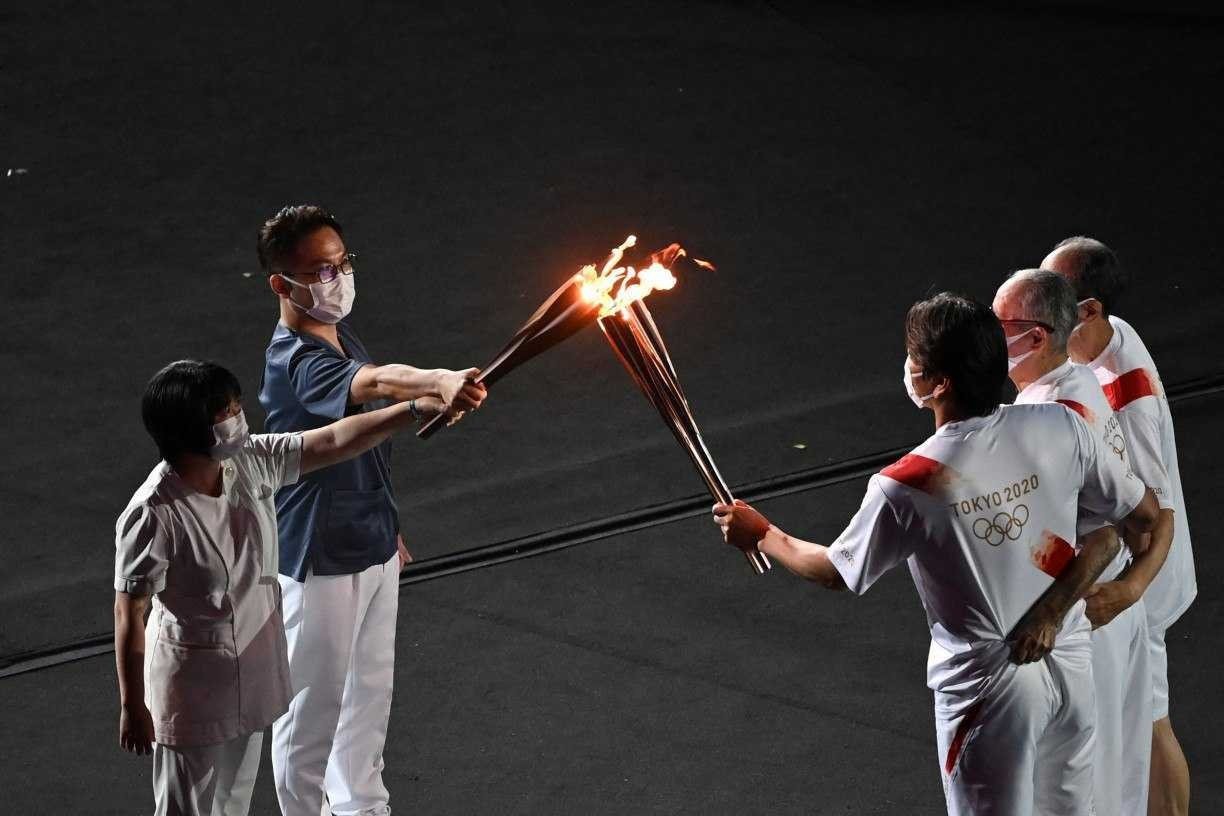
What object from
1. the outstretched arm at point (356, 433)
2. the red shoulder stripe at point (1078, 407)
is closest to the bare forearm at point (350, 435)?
the outstretched arm at point (356, 433)

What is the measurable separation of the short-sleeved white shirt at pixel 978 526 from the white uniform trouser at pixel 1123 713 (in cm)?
44

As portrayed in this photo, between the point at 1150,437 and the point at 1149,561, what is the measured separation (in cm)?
55

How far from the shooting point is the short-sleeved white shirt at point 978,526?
379 centimetres

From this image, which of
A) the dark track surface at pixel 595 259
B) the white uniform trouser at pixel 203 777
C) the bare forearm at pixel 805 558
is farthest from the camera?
the dark track surface at pixel 595 259

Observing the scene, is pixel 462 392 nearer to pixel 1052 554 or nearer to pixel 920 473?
pixel 920 473

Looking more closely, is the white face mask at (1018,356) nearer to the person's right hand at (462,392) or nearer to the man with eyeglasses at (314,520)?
the person's right hand at (462,392)

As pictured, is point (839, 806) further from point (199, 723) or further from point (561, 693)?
point (199, 723)

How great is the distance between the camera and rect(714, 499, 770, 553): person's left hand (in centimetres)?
431

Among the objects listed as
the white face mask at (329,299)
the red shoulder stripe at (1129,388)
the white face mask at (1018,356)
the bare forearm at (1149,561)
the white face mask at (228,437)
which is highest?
the white face mask at (329,299)

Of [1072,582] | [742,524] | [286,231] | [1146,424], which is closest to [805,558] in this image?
[742,524]

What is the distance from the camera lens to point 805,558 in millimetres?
4086

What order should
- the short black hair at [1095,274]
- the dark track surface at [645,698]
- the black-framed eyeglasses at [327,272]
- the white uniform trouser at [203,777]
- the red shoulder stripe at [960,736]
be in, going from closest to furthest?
the red shoulder stripe at [960,736] → the white uniform trouser at [203,777] → the black-framed eyeglasses at [327,272] → the short black hair at [1095,274] → the dark track surface at [645,698]

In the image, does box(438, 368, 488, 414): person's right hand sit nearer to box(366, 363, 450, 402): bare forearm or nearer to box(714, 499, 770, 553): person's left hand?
box(366, 363, 450, 402): bare forearm

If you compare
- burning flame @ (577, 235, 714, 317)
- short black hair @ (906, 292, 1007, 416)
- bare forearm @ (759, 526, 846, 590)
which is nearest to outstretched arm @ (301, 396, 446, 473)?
burning flame @ (577, 235, 714, 317)
